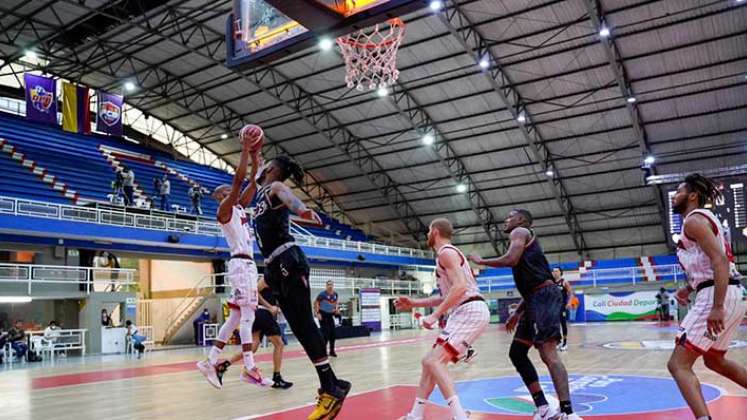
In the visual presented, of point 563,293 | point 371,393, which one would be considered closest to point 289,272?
point 371,393

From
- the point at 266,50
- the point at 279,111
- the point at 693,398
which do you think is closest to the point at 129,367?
the point at 266,50

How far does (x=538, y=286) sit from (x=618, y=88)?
26.4 meters

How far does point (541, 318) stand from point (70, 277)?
19898 mm

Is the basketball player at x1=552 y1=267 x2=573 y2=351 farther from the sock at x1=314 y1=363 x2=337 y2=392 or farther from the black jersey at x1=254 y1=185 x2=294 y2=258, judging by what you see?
the black jersey at x1=254 y1=185 x2=294 y2=258

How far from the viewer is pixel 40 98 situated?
27.5 meters

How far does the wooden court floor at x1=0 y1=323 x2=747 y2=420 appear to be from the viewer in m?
Result: 6.21

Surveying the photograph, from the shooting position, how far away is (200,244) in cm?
2717

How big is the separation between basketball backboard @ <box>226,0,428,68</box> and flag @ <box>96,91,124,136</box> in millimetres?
22136

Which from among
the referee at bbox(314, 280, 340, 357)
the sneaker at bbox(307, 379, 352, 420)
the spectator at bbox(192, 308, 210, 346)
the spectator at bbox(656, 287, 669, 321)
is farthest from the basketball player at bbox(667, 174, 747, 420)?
the spectator at bbox(656, 287, 669, 321)

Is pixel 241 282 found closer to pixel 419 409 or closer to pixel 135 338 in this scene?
pixel 419 409

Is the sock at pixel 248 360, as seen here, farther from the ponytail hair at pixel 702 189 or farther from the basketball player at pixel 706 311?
the ponytail hair at pixel 702 189

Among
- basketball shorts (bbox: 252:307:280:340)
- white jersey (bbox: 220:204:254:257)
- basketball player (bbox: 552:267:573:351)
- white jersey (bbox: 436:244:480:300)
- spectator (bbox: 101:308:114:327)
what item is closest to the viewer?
white jersey (bbox: 436:244:480:300)

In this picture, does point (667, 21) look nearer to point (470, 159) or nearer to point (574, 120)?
point (574, 120)

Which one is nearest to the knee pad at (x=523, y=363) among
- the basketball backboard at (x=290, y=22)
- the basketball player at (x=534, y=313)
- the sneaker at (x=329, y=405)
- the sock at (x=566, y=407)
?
the basketball player at (x=534, y=313)
